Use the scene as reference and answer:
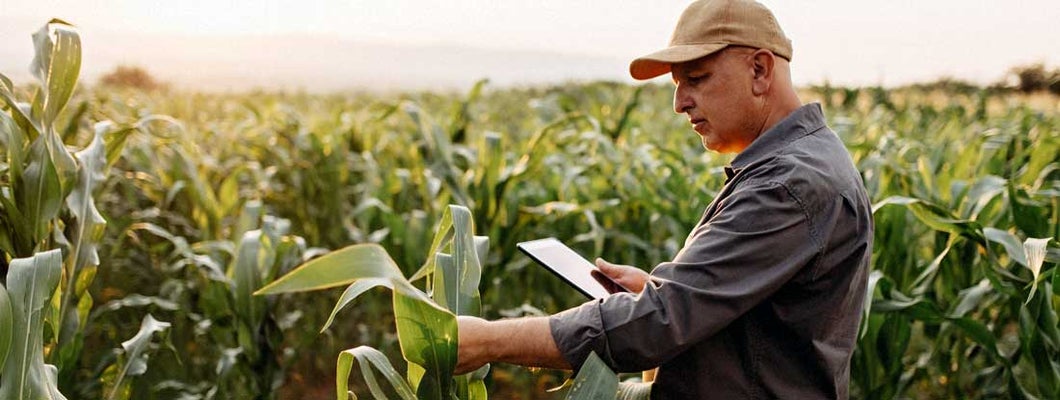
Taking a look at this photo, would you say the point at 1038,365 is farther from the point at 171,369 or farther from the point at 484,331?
the point at 171,369

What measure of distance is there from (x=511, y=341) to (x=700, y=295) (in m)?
0.26

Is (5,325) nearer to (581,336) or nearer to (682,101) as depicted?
(581,336)

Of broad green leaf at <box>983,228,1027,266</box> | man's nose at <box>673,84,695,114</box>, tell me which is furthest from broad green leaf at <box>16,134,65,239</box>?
broad green leaf at <box>983,228,1027,266</box>

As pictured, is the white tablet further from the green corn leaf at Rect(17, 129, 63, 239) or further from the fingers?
the green corn leaf at Rect(17, 129, 63, 239)

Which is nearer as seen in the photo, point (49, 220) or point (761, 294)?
point (761, 294)

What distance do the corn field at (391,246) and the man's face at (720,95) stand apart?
38cm

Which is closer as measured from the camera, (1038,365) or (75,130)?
(1038,365)

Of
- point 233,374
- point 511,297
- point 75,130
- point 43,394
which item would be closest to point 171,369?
point 233,374

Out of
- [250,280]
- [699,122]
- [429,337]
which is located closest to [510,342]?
[429,337]

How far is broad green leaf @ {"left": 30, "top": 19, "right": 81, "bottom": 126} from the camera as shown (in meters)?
1.93

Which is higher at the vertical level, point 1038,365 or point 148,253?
point 1038,365

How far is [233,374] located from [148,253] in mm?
1371

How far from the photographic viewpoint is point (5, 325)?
1439 mm

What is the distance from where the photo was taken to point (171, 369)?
12.6 ft
